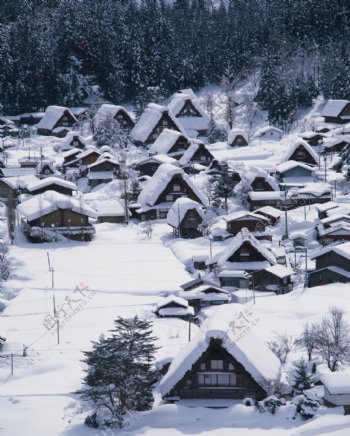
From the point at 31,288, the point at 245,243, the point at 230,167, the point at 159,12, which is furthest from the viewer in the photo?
the point at 159,12

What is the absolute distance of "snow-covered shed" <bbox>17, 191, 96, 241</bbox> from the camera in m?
42.4

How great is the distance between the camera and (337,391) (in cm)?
1898

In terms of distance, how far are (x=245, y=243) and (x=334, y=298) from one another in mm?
6644

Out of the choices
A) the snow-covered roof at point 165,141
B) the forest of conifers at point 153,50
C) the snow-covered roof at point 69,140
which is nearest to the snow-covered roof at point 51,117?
the snow-covered roof at point 69,140

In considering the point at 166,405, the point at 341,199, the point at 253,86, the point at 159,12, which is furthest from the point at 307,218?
the point at 159,12

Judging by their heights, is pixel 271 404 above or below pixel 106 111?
below

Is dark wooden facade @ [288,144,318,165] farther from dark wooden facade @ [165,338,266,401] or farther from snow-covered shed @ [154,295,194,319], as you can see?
dark wooden facade @ [165,338,266,401]

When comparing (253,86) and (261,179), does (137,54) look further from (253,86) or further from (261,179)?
(261,179)

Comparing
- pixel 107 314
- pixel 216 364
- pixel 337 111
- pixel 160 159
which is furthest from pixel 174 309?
pixel 337 111

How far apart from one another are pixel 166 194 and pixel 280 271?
49.5ft

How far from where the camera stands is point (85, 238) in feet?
140

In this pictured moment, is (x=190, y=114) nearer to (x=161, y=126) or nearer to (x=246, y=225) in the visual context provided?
(x=161, y=126)

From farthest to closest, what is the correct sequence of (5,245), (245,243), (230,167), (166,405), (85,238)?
1. (230,167)
2. (85,238)
3. (5,245)
4. (245,243)
5. (166,405)

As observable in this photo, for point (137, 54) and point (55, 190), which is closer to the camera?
point (55, 190)
